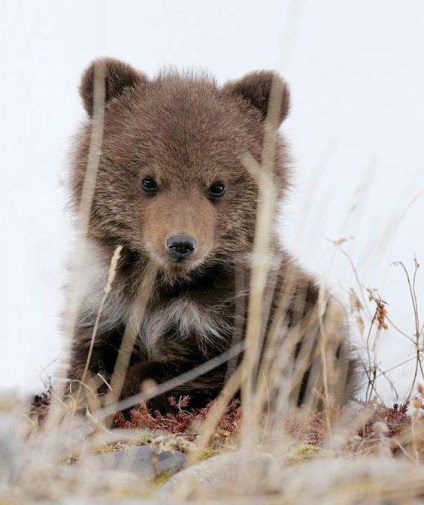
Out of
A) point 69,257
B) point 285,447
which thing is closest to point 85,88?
point 69,257

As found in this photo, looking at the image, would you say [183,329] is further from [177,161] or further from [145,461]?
[145,461]

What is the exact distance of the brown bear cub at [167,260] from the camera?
589cm

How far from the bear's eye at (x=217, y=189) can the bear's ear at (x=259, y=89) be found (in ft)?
2.85

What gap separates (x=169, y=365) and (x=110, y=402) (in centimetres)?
64

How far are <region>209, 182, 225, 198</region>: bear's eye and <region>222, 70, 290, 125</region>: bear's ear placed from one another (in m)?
0.87

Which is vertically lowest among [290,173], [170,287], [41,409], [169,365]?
[41,409]

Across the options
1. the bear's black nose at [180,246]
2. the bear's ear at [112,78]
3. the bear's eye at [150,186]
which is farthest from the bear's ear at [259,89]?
the bear's black nose at [180,246]

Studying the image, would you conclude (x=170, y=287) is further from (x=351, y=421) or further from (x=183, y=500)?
(x=183, y=500)

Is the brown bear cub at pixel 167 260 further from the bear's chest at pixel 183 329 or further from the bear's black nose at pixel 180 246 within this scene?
the bear's black nose at pixel 180 246

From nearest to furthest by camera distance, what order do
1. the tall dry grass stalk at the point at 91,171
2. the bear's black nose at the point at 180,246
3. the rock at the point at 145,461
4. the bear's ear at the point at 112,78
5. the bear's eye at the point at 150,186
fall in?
the rock at the point at 145,461
the bear's black nose at the point at 180,246
the bear's eye at the point at 150,186
the tall dry grass stalk at the point at 91,171
the bear's ear at the point at 112,78

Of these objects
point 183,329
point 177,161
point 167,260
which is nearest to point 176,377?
point 183,329

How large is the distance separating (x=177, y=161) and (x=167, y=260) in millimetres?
719

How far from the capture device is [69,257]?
21.8ft

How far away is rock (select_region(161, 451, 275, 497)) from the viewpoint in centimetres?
310
